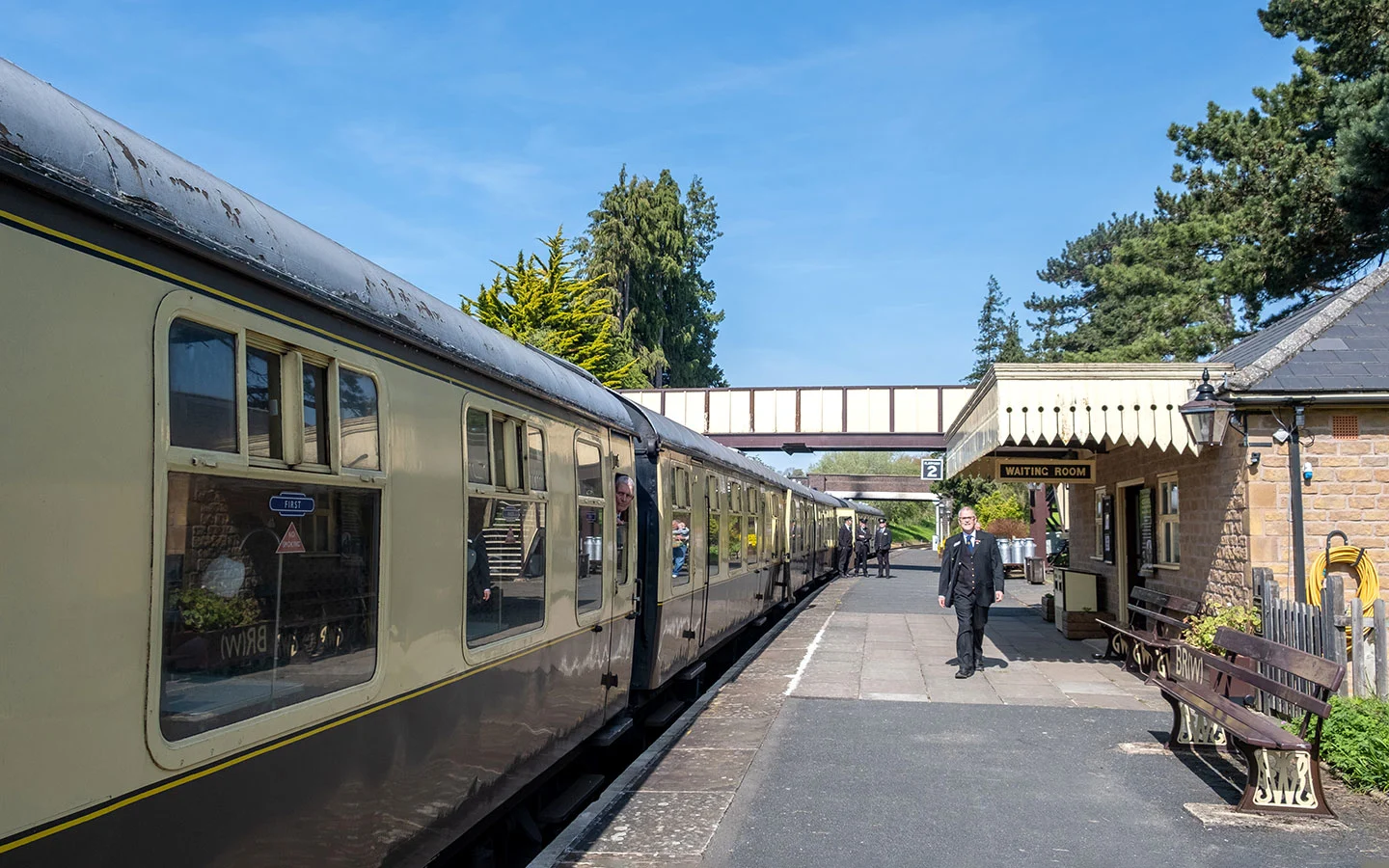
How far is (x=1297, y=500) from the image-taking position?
10.0 m

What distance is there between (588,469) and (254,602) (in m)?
4.07

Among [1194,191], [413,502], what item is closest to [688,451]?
[413,502]

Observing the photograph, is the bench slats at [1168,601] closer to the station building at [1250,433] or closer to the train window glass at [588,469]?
the station building at [1250,433]

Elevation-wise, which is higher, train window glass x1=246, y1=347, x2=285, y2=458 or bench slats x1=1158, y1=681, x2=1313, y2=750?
Result: train window glass x1=246, y1=347, x2=285, y2=458

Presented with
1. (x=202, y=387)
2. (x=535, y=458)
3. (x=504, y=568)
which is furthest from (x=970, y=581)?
(x=202, y=387)

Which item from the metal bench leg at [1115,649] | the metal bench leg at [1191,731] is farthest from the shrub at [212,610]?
the metal bench leg at [1115,649]

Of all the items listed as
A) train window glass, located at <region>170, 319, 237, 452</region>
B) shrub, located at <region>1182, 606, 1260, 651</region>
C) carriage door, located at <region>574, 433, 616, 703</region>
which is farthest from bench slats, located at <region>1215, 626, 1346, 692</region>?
train window glass, located at <region>170, 319, 237, 452</region>

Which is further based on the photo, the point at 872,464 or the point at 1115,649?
the point at 872,464

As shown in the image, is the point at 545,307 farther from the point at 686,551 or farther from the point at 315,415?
the point at 315,415

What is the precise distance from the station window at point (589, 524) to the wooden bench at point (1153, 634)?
546cm

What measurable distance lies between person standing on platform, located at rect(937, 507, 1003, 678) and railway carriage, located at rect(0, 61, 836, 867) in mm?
6828

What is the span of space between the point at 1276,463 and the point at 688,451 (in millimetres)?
5401

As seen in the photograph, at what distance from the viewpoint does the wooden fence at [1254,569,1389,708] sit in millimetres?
7926

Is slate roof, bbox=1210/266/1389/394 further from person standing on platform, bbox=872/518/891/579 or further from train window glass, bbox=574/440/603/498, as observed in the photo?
person standing on platform, bbox=872/518/891/579
